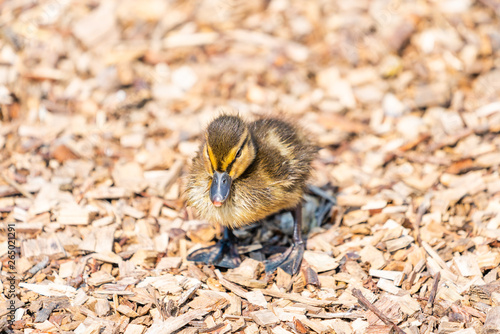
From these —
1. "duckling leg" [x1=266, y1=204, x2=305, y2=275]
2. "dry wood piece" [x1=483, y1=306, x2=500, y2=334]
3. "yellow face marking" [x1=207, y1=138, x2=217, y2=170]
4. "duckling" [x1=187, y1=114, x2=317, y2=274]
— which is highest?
"yellow face marking" [x1=207, y1=138, x2=217, y2=170]

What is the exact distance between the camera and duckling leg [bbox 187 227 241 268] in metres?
3.88

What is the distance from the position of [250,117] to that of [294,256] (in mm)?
1973

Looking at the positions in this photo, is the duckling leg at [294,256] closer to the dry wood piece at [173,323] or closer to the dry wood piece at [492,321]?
the dry wood piece at [173,323]

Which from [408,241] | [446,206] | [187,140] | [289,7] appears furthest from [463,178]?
[289,7]

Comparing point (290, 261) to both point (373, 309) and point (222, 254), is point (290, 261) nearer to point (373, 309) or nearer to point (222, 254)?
point (222, 254)

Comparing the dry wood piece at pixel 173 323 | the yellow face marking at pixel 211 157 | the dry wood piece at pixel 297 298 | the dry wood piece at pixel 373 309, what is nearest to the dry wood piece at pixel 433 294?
the dry wood piece at pixel 373 309

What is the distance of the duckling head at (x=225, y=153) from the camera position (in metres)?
3.37

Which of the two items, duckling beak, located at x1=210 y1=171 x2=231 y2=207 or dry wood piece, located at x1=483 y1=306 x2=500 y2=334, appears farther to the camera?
duckling beak, located at x1=210 y1=171 x2=231 y2=207

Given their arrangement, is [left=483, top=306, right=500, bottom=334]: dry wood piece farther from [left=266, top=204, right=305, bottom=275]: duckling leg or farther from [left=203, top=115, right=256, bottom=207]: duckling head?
[left=203, top=115, right=256, bottom=207]: duckling head

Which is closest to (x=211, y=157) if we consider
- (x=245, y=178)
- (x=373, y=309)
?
(x=245, y=178)

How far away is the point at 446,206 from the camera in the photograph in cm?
423

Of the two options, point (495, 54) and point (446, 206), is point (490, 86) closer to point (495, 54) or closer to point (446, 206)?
point (495, 54)

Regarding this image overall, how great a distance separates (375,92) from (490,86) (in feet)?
3.93

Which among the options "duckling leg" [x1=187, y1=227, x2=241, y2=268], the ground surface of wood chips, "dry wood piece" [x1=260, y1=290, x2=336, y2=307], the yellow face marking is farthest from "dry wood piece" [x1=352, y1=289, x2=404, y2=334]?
the yellow face marking
